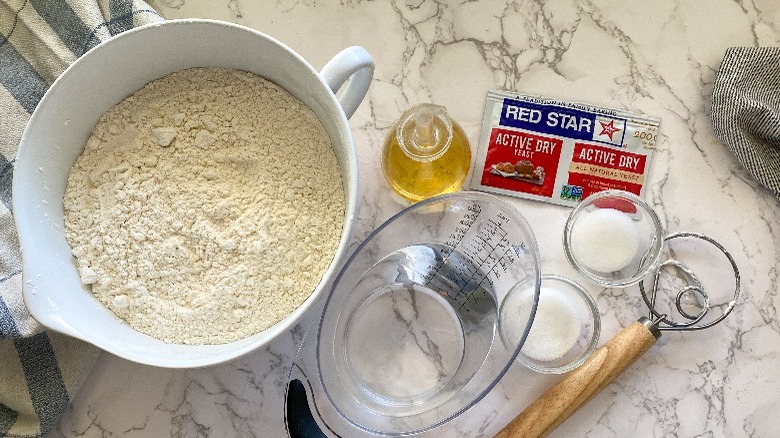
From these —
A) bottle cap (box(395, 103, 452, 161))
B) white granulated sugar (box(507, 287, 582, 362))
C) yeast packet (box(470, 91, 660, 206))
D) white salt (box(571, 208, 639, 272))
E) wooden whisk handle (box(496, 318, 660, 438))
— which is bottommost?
wooden whisk handle (box(496, 318, 660, 438))

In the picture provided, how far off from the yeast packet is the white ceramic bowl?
243mm

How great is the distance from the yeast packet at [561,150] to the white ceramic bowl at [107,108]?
243 mm

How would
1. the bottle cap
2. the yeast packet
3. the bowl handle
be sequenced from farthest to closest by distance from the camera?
1. the yeast packet
2. the bottle cap
3. the bowl handle

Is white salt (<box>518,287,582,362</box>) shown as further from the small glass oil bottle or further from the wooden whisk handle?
the small glass oil bottle

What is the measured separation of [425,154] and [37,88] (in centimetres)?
47

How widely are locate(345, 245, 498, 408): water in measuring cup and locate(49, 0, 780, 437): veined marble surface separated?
0.24 ft

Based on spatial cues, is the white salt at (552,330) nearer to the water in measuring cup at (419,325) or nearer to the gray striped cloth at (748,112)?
the water in measuring cup at (419,325)

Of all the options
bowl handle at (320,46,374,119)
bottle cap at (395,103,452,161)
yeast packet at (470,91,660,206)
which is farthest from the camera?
yeast packet at (470,91,660,206)

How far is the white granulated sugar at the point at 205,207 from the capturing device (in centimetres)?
78

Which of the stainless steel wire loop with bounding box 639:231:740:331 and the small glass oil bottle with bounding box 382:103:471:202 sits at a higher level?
the small glass oil bottle with bounding box 382:103:471:202

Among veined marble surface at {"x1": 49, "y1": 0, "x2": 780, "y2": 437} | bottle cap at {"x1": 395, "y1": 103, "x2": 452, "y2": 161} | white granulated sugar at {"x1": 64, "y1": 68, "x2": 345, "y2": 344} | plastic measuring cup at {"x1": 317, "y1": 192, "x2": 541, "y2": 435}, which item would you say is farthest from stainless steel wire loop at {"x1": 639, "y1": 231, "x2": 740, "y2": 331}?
white granulated sugar at {"x1": 64, "y1": 68, "x2": 345, "y2": 344}

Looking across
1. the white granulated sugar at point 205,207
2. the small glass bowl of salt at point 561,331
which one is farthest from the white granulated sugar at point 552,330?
the white granulated sugar at point 205,207

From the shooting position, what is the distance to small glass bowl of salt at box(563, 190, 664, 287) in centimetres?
92

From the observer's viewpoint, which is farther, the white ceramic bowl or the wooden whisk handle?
the wooden whisk handle
